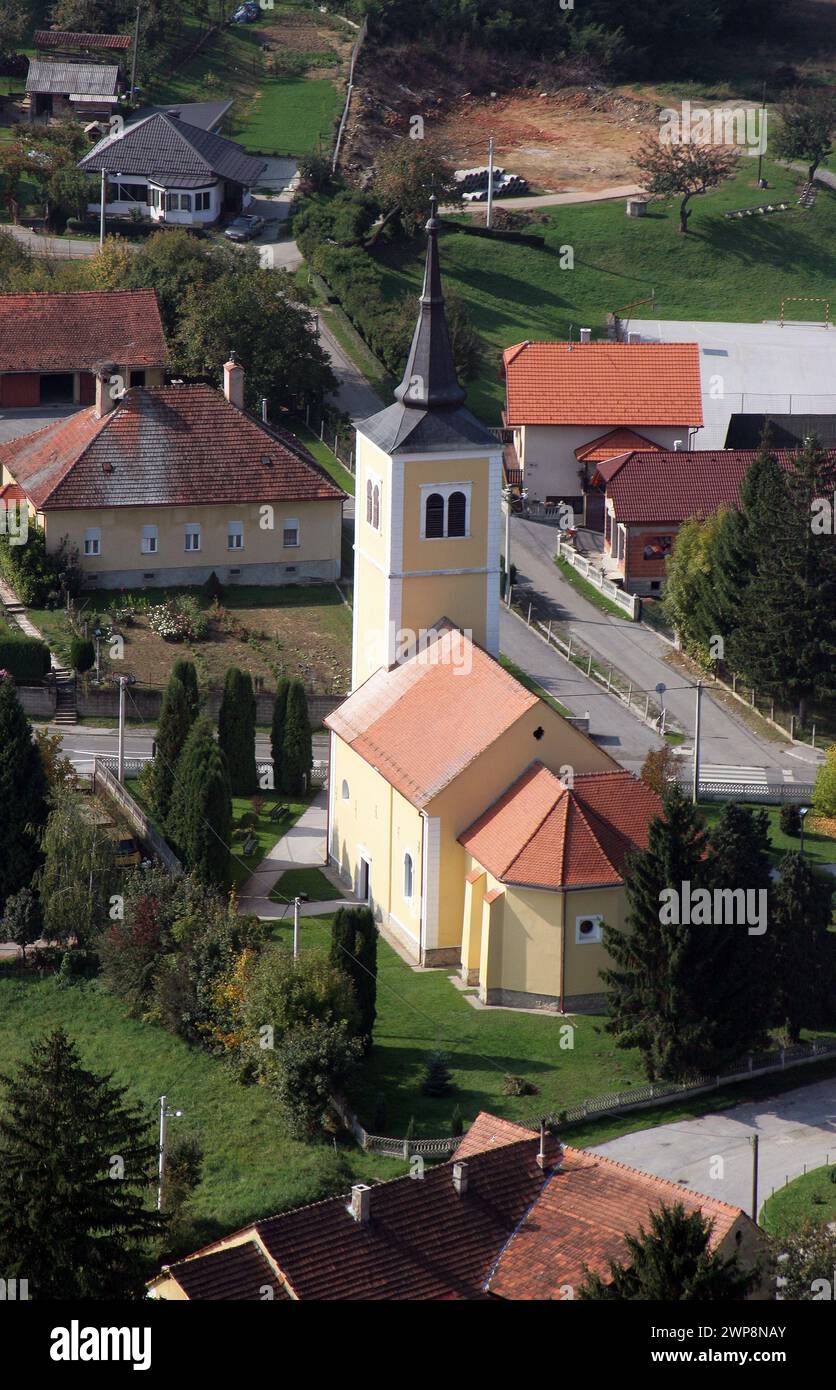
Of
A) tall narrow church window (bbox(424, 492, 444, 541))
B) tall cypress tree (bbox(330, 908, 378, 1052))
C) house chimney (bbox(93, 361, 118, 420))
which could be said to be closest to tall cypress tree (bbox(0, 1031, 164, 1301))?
tall cypress tree (bbox(330, 908, 378, 1052))

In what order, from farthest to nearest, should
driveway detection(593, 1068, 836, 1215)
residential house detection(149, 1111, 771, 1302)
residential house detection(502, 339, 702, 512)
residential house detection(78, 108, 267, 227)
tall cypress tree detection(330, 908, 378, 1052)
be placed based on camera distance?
residential house detection(78, 108, 267, 227) → residential house detection(502, 339, 702, 512) → tall cypress tree detection(330, 908, 378, 1052) → driveway detection(593, 1068, 836, 1215) → residential house detection(149, 1111, 771, 1302)

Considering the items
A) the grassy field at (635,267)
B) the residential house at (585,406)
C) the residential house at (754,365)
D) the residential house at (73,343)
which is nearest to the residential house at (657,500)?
the residential house at (585,406)

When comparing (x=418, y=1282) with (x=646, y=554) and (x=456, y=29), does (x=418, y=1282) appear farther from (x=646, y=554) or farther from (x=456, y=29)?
(x=456, y=29)

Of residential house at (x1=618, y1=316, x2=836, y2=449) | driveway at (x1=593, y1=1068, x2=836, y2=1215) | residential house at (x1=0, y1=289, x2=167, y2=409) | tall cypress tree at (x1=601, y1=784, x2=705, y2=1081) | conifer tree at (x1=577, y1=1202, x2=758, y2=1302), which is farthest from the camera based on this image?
residential house at (x1=618, y1=316, x2=836, y2=449)

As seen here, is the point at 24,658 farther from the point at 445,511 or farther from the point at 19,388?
the point at 19,388

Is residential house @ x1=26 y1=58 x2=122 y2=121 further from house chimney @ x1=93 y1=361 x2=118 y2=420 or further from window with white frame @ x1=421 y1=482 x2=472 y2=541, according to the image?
window with white frame @ x1=421 y1=482 x2=472 y2=541

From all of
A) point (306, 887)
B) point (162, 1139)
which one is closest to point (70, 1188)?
point (162, 1139)
